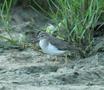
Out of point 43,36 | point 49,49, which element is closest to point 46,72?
point 49,49

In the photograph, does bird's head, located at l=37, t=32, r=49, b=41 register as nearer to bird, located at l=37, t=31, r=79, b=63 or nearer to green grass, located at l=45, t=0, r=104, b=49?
bird, located at l=37, t=31, r=79, b=63

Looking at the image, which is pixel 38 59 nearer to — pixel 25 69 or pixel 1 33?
pixel 25 69

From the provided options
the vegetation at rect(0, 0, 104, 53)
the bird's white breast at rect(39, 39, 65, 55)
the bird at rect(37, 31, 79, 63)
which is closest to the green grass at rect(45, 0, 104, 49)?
the vegetation at rect(0, 0, 104, 53)

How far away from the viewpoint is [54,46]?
7891 millimetres

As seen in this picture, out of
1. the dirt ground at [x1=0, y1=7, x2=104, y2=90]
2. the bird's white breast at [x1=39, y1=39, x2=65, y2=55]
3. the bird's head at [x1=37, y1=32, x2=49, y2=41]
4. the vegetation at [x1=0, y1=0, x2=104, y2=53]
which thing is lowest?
the dirt ground at [x1=0, y1=7, x2=104, y2=90]

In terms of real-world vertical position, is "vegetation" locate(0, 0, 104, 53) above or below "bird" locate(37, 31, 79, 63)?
above

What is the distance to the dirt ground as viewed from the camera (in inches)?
253

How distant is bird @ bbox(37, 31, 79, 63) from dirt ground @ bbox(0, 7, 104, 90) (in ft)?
0.54

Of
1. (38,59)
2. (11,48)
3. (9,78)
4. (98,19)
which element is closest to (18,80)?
(9,78)

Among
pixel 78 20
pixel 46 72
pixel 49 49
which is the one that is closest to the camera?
pixel 46 72

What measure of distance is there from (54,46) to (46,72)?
835 millimetres

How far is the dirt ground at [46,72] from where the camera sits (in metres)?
6.43

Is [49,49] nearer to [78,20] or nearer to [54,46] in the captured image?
[54,46]

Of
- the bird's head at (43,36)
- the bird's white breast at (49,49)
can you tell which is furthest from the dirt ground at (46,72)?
the bird's head at (43,36)
